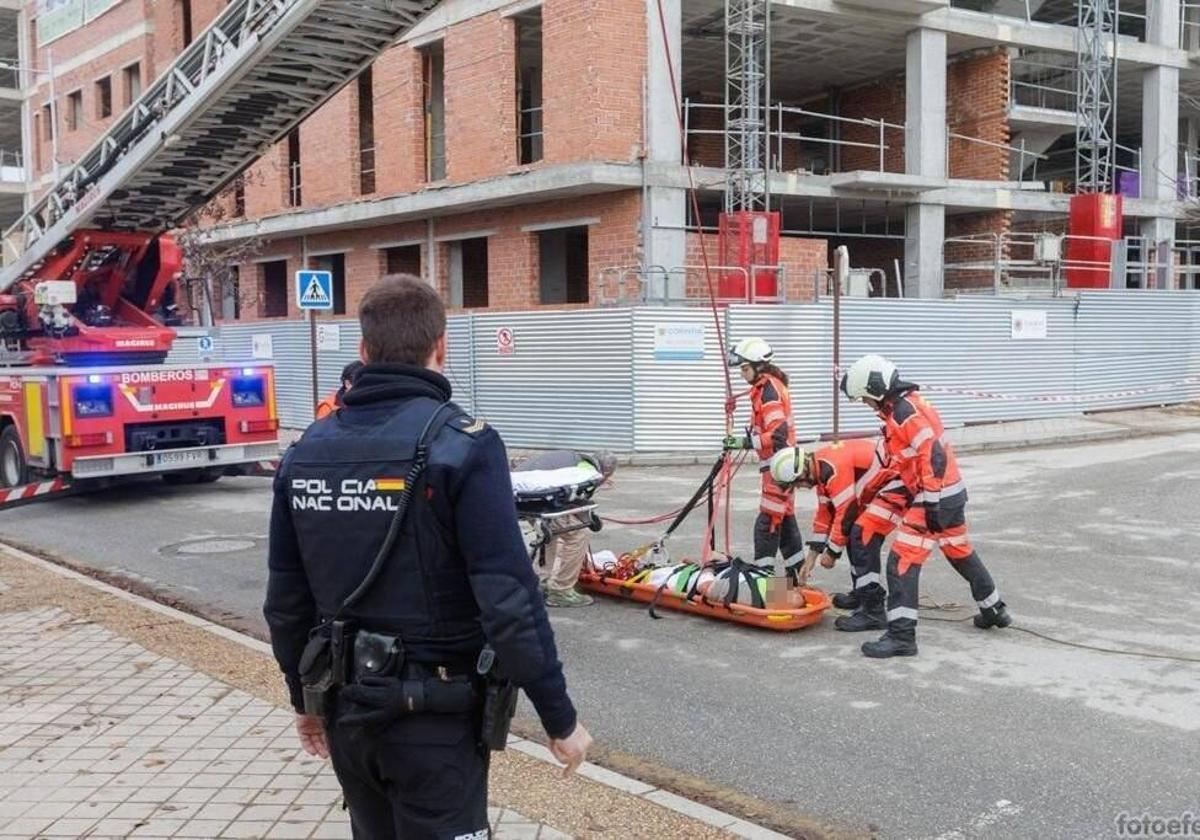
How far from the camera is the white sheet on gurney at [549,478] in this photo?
23.1ft

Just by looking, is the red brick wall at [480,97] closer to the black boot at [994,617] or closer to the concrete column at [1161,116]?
the concrete column at [1161,116]

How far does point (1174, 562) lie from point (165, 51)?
1082 inches

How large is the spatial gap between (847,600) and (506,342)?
11845 millimetres

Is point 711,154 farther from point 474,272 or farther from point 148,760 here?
point 148,760

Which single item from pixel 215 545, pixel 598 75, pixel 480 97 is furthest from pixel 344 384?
pixel 480 97

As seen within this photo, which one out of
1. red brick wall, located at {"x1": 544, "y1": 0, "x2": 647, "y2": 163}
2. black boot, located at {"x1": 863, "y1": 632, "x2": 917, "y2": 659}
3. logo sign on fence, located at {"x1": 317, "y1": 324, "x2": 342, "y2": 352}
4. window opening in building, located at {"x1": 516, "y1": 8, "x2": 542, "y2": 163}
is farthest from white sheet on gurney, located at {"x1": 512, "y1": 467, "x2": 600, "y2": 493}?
logo sign on fence, located at {"x1": 317, "y1": 324, "x2": 342, "y2": 352}

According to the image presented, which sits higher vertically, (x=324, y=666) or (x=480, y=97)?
(x=480, y=97)

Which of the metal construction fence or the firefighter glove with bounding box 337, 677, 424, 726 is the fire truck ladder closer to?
the metal construction fence

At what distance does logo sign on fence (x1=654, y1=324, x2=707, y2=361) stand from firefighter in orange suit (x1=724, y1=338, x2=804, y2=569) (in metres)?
8.76

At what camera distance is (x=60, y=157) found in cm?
3525

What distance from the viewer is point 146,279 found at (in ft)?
45.4

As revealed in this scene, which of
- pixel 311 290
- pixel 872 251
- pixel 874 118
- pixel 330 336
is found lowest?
pixel 330 336

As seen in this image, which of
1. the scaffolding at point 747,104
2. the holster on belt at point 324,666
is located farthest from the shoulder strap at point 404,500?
the scaffolding at point 747,104

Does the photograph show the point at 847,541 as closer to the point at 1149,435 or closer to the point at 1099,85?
the point at 1149,435
